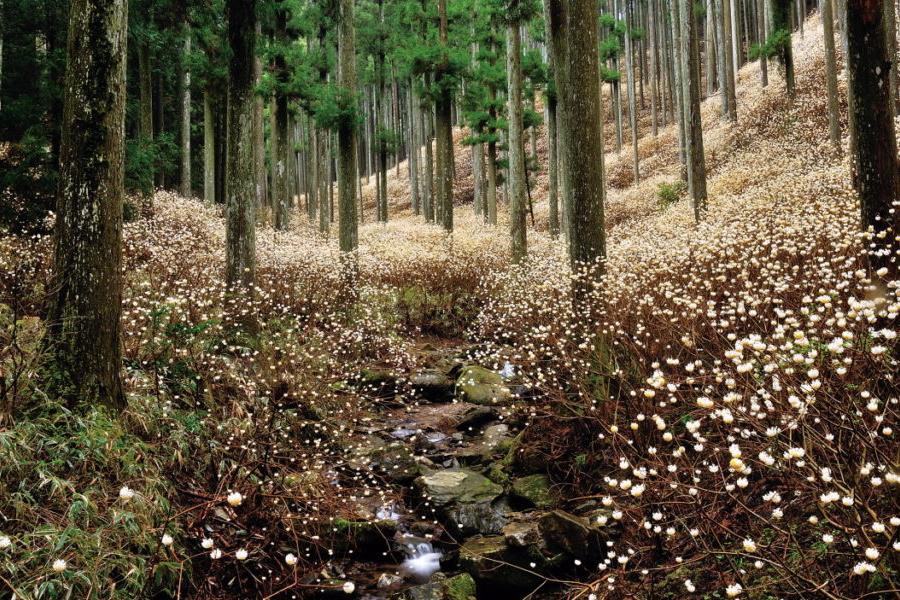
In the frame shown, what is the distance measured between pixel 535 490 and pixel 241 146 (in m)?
7.06

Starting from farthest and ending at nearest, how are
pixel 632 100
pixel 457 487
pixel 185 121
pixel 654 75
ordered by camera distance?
pixel 654 75 < pixel 632 100 < pixel 185 121 < pixel 457 487

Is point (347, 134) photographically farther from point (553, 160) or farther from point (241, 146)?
point (553, 160)

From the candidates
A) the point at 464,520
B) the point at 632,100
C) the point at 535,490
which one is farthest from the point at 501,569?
the point at 632,100

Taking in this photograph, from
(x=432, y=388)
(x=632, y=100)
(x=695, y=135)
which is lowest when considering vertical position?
(x=432, y=388)

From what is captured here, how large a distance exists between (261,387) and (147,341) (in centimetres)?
133

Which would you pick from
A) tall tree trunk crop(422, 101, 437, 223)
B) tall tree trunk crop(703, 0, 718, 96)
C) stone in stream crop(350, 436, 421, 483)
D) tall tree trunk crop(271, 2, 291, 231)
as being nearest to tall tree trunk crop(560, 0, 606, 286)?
stone in stream crop(350, 436, 421, 483)

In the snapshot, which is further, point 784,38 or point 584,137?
point 784,38

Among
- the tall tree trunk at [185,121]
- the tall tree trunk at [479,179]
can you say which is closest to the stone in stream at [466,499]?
the tall tree trunk at [185,121]

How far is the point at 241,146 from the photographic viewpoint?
889 cm

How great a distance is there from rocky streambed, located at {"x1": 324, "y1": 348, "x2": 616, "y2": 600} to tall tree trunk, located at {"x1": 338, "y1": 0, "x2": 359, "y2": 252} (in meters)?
6.53

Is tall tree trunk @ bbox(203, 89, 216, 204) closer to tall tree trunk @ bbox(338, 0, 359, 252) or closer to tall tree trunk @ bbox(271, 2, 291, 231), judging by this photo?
tall tree trunk @ bbox(271, 2, 291, 231)

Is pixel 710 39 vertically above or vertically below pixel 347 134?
above

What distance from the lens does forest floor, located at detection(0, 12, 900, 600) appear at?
115 inches

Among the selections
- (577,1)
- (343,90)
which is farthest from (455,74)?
(577,1)
